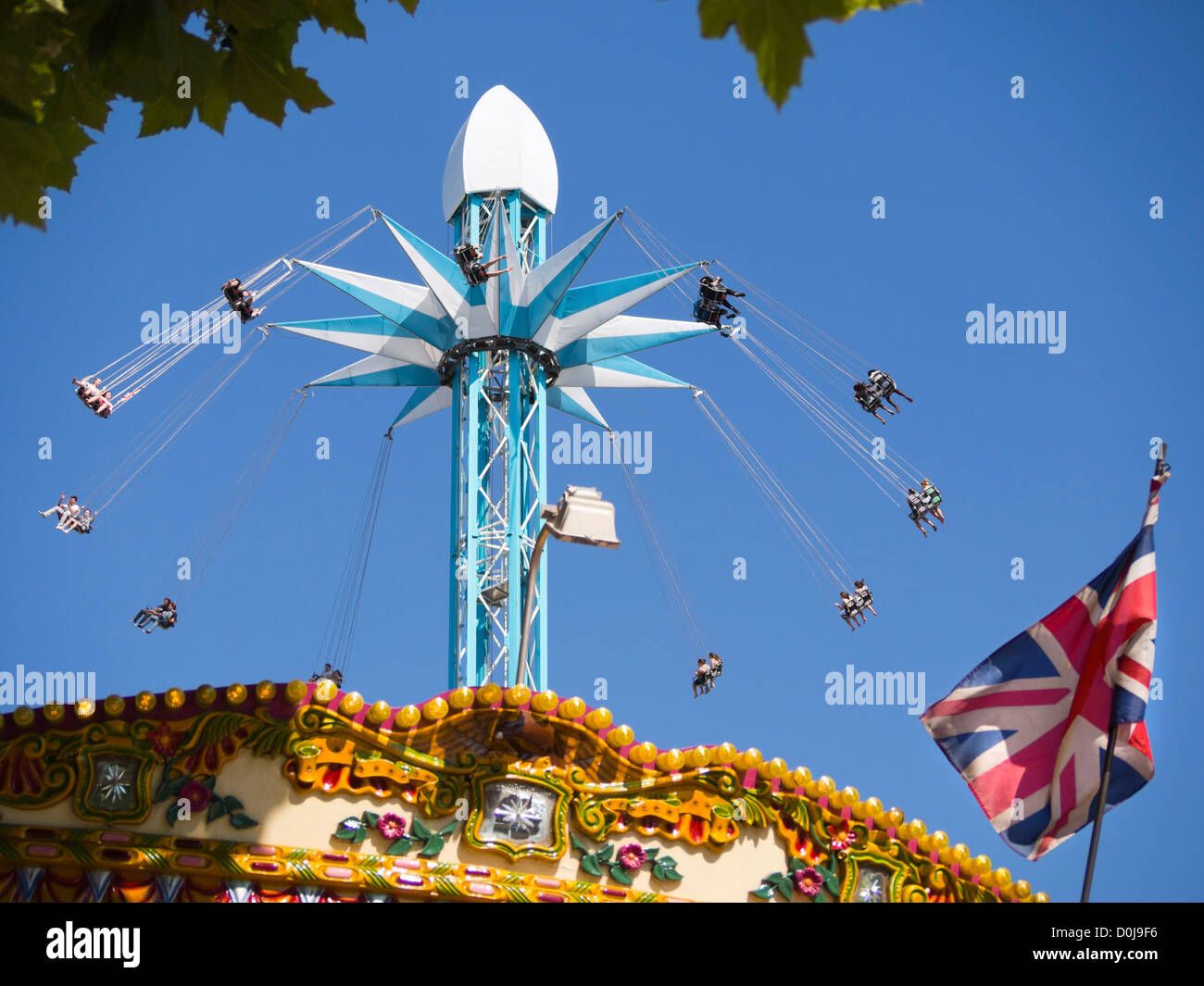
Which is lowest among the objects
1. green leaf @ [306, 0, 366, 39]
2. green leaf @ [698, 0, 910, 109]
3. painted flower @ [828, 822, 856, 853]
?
painted flower @ [828, 822, 856, 853]

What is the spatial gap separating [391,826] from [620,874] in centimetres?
204

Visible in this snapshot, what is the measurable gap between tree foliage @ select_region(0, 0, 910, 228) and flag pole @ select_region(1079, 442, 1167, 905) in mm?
7711

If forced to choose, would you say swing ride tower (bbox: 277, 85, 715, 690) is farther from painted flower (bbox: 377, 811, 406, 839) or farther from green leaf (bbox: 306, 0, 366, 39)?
green leaf (bbox: 306, 0, 366, 39)

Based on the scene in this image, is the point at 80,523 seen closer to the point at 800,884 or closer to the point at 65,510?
the point at 65,510

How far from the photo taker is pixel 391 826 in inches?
469

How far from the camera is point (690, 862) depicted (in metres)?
12.6

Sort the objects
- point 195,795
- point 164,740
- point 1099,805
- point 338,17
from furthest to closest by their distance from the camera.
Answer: point 164,740 → point 195,795 → point 1099,805 → point 338,17

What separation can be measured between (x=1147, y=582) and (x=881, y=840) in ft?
11.1

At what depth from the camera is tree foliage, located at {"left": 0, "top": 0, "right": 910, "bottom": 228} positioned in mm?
3676

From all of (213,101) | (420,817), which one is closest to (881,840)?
(420,817)

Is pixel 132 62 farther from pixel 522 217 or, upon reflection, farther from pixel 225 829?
pixel 522 217

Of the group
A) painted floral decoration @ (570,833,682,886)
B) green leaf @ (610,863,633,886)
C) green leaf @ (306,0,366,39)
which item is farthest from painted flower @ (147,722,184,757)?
green leaf @ (306,0,366,39)

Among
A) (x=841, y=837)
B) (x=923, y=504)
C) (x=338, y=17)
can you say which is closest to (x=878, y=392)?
(x=923, y=504)

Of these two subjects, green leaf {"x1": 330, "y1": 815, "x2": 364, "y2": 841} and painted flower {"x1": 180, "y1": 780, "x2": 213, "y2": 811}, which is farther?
green leaf {"x1": 330, "y1": 815, "x2": 364, "y2": 841}
